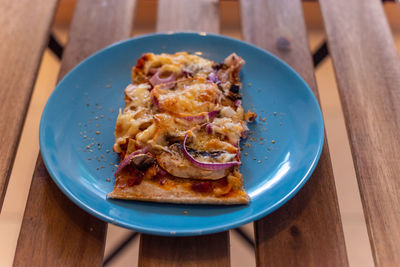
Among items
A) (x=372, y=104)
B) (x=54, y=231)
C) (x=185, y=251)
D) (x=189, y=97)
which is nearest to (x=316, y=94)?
(x=372, y=104)

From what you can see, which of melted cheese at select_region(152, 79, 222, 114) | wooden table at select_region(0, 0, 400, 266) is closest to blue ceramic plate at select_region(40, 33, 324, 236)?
wooden table at select_region(0, 0, 400, 266)

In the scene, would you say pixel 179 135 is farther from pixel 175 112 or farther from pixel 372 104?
pixel 372 104

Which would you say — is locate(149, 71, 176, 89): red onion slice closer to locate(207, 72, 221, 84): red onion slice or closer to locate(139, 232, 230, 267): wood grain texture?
locate(207, 72, 221, 84): red onion slice

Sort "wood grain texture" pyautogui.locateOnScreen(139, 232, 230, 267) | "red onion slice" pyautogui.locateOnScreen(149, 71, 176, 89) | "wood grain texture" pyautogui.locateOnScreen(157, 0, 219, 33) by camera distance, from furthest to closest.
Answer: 1. "wood grain texture" pyautogui.locateOnScreen(157, 0, 219, 33)
2. "red onion slice" pyautogui.locateOnScreen(149, 71, 176, 89)
3. "wood grain texture" pyautogui.locateOnScreen(139, 232, 230, 267)

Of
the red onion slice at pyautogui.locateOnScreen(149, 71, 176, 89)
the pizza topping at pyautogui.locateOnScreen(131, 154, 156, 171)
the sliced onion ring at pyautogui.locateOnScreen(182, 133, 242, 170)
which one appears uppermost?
the red onion slice at pyautogui.locateOnScreen(149, 71, 176, 89)

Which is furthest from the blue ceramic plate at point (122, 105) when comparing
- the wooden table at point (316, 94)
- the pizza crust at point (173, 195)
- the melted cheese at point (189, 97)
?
the melted cheese at point (189, 97)

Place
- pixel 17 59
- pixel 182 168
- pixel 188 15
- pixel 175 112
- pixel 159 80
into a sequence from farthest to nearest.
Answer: pixel 188 15
pixel 17 59
pixel 159 80
pixel 175 112
pixel 182 168
